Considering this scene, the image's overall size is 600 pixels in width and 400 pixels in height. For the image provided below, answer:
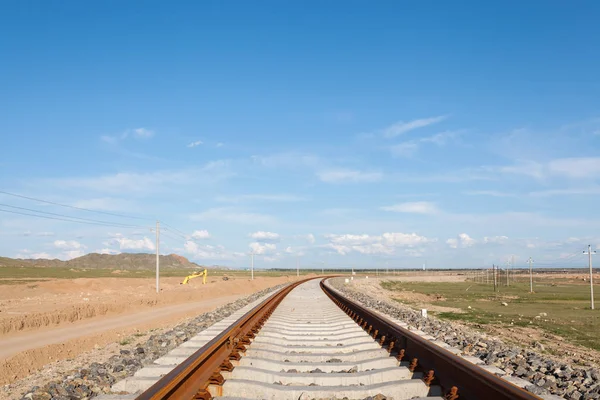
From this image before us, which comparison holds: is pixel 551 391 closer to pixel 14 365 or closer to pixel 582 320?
pixel 14 365

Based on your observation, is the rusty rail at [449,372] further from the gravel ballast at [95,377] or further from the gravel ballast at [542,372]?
the gravel ballast at [95,377]

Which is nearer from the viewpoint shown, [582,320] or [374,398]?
[374,398]

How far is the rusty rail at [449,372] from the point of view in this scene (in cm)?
445

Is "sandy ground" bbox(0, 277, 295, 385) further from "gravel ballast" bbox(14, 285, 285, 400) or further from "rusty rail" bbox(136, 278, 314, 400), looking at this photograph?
"rusty rail" bbox(136, 278, 314, 400)

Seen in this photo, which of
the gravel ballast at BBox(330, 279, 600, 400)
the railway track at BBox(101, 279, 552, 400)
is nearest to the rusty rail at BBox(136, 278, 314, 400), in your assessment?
the railway track at BBox(101, 279, 552, 400)

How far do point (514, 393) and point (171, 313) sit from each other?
2559 cm

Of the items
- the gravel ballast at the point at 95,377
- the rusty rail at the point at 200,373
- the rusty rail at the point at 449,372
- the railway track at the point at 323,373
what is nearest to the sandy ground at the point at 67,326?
the gravel ballast at the point at 95,377

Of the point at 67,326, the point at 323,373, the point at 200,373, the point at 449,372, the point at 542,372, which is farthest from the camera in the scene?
the point at 67,326

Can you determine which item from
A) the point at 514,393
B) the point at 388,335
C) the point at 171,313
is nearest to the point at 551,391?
the point at 514,393

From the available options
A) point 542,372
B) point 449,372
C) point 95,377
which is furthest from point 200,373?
point 542,372

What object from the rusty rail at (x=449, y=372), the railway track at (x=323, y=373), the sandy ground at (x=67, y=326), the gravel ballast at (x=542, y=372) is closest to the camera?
the rusty rail at (x=449, y=372)

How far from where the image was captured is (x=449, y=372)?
5.73 m

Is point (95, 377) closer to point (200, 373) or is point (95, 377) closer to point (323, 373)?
point (200, 373)

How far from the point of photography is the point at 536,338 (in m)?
17.1
